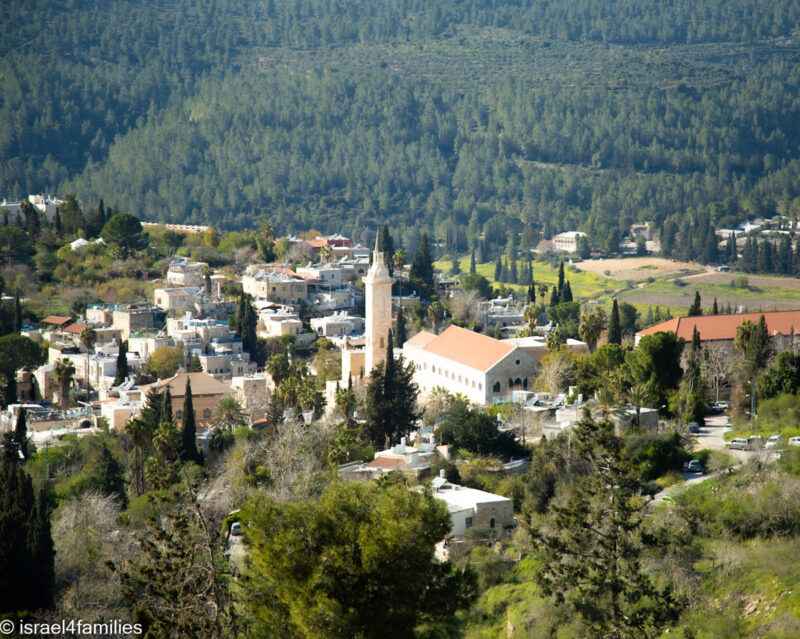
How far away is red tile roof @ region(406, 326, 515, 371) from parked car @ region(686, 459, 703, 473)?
1547 centimetres

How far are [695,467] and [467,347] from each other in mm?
19268

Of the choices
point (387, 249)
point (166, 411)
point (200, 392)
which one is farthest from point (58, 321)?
point (166, 411)

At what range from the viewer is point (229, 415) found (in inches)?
2077

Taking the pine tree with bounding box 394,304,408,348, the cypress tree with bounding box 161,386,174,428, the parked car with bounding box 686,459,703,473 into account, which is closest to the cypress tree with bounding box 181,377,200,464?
the cypress tree with bounding box 161,386,174,428

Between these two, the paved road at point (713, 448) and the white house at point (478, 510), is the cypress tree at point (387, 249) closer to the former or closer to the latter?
the paved road at point (713, 448)

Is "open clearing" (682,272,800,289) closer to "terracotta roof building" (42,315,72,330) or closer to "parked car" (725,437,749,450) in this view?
"terracotta roof building" (42,315,72,330)

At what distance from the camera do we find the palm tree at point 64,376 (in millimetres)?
61469

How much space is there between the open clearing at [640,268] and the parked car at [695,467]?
93.6m

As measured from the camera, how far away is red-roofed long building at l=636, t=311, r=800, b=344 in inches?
1937

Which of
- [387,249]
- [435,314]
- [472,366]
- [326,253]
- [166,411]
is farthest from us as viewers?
[326,253]

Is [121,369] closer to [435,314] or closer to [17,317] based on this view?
[17,317]

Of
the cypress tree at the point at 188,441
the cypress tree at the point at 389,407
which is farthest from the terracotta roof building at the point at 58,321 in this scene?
the cypress tree at the point at 389,407

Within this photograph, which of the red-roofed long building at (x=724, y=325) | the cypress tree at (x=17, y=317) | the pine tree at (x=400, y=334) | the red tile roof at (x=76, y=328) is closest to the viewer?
the red-roofed long building at (x=724, y=325)

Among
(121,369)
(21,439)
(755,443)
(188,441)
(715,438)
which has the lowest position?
(121,369)
